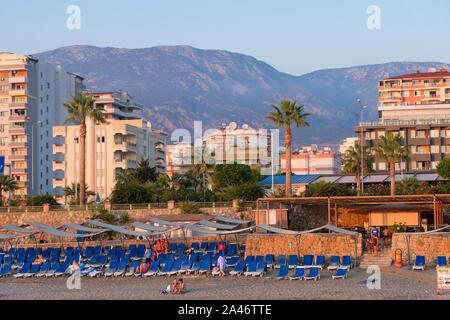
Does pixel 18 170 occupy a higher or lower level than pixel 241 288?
higher

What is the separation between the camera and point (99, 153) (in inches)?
3947

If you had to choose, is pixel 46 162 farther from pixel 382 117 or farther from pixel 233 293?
pixel 233 293

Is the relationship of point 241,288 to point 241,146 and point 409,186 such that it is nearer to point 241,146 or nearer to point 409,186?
point 409,186

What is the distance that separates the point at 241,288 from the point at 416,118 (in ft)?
285

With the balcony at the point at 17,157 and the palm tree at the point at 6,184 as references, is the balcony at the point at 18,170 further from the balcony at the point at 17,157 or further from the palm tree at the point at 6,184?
the palm tree at the point at 6,184

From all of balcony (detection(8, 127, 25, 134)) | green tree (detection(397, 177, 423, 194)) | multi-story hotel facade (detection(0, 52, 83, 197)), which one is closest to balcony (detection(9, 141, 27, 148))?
multi-story hotel facade (detection(0, 52, 83, 197))

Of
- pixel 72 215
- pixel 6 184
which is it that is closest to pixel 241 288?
pixel 72 215

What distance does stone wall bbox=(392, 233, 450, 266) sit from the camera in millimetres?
37406

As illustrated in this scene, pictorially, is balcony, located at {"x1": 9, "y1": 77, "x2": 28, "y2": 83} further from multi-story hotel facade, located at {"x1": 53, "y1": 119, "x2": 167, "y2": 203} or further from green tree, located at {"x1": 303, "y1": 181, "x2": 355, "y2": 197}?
green tree, located at {"x1": 303, "y1": 181, "x2": 355, "y2": 197}

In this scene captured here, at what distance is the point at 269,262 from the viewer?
37.4 meters

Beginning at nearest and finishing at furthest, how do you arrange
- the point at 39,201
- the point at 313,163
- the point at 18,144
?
the point at 39,201 → the point at 18,144 → the point at 313,163

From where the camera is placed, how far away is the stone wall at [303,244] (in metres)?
38.5

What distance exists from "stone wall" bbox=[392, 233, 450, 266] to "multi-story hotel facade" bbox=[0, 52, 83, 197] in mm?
72533
